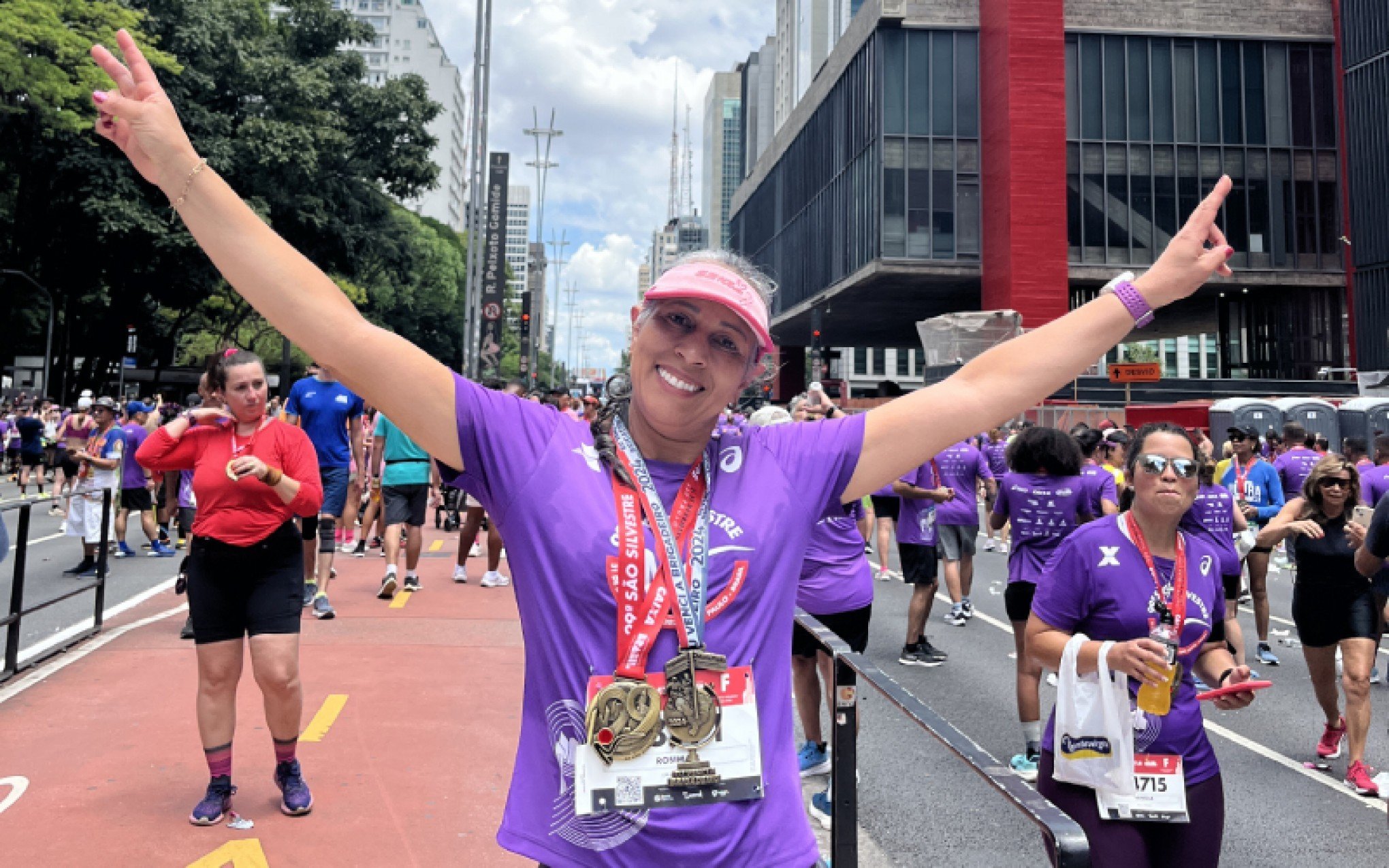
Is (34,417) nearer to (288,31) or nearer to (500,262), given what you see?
(500,262)

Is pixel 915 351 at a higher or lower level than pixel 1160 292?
higher

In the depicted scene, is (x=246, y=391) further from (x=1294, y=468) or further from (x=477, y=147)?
(x=477, y=147)

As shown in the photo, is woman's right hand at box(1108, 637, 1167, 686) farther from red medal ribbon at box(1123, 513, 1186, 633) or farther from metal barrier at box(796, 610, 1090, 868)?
metal barrier at box(796, 610, 1090, 868)

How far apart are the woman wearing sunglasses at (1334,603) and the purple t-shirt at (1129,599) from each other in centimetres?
299

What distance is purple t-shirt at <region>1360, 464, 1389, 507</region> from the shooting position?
25.2 feet

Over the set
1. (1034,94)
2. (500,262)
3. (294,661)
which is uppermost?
(1034,94)

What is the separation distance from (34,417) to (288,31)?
67.3 feet

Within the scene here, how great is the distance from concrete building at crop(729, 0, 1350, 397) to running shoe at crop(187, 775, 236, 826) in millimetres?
32696

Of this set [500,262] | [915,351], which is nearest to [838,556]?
[500,262]

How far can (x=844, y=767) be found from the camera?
2.59 metres

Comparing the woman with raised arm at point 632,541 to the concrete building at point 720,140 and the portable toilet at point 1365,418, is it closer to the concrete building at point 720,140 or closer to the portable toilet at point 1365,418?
the portable toilet at point 1365,418

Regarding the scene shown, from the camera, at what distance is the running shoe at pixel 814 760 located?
507 centimetres

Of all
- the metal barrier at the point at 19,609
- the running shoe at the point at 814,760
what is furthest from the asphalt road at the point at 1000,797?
the metal barrier at the point at 19,609

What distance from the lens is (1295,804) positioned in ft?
16.5
